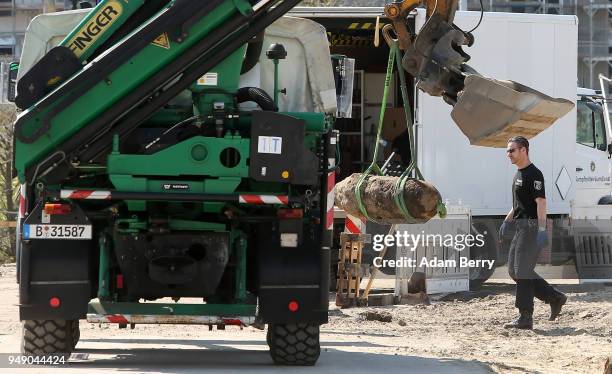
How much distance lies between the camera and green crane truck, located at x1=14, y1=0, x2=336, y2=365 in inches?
392

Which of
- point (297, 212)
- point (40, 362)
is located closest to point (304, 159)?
point (297, 212)

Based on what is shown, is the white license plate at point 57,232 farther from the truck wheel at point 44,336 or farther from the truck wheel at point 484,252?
the truck wheel at point 484,252

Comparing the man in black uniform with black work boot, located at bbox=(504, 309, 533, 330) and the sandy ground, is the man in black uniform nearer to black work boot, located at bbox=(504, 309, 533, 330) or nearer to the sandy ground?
black work boot, located at bbox=(504, 309, 533, 330)

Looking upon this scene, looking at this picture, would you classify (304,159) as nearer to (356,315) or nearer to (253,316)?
(253,316)

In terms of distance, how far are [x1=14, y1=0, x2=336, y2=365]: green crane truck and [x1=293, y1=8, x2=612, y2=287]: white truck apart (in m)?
8.53

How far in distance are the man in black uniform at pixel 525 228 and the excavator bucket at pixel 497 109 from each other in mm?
3189

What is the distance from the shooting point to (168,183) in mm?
10070

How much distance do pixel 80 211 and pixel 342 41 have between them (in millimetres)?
12026

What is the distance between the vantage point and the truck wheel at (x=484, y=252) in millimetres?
19109

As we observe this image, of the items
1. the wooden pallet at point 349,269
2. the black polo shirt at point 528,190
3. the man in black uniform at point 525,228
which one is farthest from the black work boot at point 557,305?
the wooden pallet at point 349,269

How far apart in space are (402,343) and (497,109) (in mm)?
3350

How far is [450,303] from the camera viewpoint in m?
17.6

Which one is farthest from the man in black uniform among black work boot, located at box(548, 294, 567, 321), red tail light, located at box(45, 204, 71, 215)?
red tail light, located at box(45, 204, 71, 215)

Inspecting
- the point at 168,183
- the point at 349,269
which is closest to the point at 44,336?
the point at 168,183
